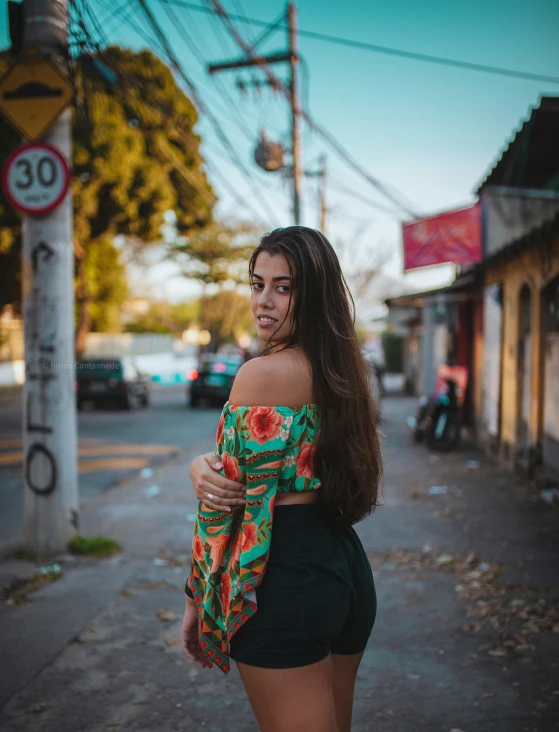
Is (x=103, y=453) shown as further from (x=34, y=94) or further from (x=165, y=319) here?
(x=165, y=319)

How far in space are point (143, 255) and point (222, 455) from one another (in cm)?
4297

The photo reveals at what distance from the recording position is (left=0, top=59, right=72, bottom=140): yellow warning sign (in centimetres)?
504

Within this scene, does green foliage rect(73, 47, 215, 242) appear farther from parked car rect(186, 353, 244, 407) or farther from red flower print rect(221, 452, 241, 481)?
red flower print rect(221, 452, 241, 481)

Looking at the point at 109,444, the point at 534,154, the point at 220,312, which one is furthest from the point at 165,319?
the point at 534,154

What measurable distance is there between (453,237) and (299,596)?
35.9ft

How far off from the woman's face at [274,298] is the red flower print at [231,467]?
36 centimetres

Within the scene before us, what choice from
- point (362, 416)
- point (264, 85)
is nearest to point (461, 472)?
point (362, 416)

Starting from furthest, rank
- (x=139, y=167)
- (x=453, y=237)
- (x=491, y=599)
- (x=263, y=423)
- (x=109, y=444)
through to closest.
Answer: (x=139, y=167) → (x=109, y=444) → (x=453, y=237) → (x=491, y=599) → (x=263, y=423)

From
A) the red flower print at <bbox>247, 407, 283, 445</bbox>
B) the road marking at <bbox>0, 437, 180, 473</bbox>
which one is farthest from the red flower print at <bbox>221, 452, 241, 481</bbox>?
→ the road marking at <bbox>0, 437, 180, 473</bbox>

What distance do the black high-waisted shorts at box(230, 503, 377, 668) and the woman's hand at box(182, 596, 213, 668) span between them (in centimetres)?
23

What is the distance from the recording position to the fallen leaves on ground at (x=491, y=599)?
399cm

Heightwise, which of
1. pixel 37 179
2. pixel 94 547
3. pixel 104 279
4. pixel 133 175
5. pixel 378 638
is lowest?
pixel 378 638

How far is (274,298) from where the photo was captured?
1.84m

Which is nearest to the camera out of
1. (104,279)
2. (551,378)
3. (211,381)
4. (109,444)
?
(551,378)
